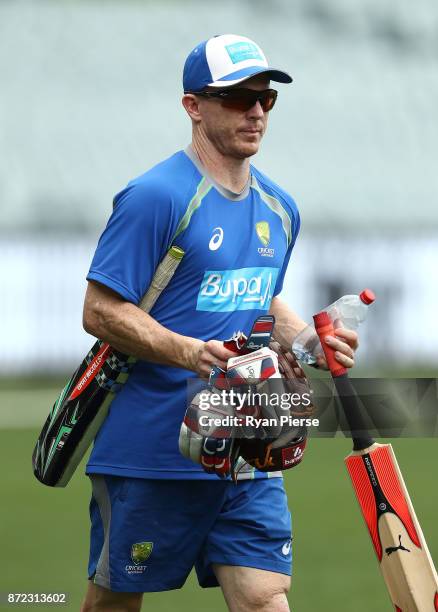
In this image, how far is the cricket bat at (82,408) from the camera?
4.70 meters

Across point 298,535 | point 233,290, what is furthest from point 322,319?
point 298,535

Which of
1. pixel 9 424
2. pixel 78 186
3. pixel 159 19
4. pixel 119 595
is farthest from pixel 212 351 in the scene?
pixel 159 19

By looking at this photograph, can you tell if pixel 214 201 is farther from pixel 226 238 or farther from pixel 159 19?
pixel 159 19

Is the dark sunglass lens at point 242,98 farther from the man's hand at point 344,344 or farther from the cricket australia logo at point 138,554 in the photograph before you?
the cricket australia logo at point 138,554

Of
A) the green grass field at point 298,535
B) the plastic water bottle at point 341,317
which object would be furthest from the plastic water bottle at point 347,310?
the green grass field at point 298,535

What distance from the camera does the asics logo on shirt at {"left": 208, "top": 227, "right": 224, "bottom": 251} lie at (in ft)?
15.0

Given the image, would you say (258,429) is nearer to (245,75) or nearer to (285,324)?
(285,324)

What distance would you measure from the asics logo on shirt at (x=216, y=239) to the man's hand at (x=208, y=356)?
39 cm

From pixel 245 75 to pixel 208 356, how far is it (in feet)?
3.23

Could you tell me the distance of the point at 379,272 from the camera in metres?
18.6

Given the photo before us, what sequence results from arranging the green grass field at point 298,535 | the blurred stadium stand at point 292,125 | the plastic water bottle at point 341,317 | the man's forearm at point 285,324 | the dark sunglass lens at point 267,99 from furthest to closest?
the blurred stadium stand at point 292,125, the green grass field at point 298,535, the man's forearm at point 285,324, the dark sunglass lens at point 267,99, the plastic water bottle at point 341,317

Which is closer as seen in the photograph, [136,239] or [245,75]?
[136,239]

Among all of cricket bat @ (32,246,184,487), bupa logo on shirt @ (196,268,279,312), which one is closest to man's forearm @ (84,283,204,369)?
cricket bat @ (32,246,184,487)

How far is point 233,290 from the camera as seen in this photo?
4.66 m
